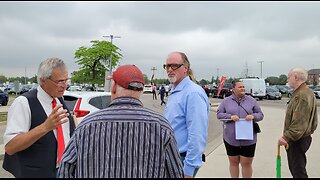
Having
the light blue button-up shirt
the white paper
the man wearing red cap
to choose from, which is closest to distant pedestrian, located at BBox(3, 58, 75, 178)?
the man wearing red cap

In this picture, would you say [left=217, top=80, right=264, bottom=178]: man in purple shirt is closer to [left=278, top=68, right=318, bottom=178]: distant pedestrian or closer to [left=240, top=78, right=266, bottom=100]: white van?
[left=278, top=68, right=318, bottom=178]: distant pedestrian

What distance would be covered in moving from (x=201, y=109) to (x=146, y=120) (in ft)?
3.86

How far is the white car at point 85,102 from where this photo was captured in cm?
824

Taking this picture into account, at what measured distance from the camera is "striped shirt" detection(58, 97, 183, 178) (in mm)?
1899

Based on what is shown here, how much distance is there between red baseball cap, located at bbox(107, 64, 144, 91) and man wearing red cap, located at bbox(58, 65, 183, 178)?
2.9 inches

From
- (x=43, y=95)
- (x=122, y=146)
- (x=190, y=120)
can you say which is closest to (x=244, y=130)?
(x=190, y=120)

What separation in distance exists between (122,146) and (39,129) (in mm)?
832

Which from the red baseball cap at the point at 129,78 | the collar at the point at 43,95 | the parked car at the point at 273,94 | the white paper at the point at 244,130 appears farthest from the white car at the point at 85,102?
the parked car at the point at 273,94

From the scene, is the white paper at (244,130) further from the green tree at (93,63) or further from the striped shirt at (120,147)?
the green tree at (93,63)

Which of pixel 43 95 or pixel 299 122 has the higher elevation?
pixel 43 95

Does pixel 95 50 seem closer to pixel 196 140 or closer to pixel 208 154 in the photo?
pixel 208 154

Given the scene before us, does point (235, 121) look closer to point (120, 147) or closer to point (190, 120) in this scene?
point (190, 120)

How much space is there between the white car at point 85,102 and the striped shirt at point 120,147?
6324 mm

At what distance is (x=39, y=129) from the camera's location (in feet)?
8.10
